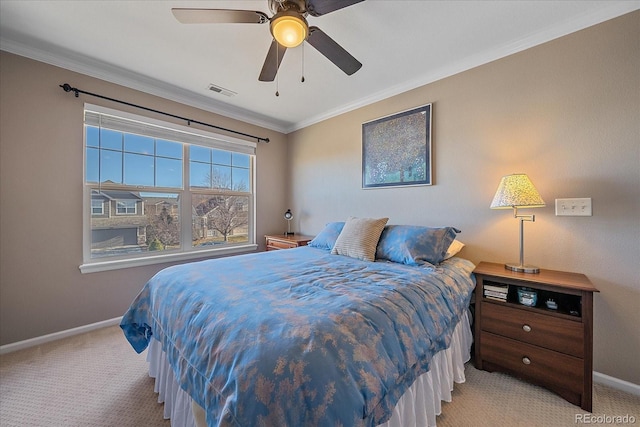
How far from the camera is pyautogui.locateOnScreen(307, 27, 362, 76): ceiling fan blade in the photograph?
1478mm

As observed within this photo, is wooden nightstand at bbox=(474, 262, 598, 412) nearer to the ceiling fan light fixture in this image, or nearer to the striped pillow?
the striped pillow

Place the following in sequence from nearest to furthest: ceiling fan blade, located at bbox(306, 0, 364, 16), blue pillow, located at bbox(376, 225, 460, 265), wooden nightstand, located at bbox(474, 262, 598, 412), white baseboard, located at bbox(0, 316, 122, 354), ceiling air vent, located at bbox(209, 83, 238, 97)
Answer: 1. ceiling fan blade, located at bbox(306, 0, 364, 16)
2. wooden nightstand, located at bbox(474, 262, 598, 412)
3. blue pillow, located at bbox(376, 225, 460, 265)
4. white baseboard, located at bbox(0, 316, 122, 354)
5. ceiling air vent, located at bbox(209, 83, 238, 97)

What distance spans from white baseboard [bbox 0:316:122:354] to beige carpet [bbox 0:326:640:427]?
0.09 metres

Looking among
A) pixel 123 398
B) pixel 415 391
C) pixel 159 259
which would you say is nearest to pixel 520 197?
pixel 415 391

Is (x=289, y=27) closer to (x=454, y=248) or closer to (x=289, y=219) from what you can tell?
(x=454, y=248)

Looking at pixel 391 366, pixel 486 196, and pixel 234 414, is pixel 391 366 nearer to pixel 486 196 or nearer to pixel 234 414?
pixel 234 414

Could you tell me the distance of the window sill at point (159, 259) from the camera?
7.70 feet

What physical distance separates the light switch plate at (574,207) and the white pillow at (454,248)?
27.2 inches

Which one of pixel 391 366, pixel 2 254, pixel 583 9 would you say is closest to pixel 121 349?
pixel 2 254

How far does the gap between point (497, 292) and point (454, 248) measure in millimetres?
468

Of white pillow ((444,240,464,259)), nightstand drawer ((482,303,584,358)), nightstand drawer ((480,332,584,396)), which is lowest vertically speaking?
nightstand drawer ((480,332,584,396))

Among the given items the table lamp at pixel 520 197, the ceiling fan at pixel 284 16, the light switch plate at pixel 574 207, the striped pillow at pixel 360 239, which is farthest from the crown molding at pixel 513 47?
the striped pillow at pixel 360 239

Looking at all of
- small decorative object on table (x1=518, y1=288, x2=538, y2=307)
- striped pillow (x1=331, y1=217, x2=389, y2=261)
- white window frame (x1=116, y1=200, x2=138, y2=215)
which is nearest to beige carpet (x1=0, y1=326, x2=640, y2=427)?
small decorative object on table (x1=518, y1=288, x2=538, y2=307)

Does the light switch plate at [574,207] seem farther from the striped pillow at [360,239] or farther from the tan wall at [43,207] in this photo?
the tan wall at [43,207]
